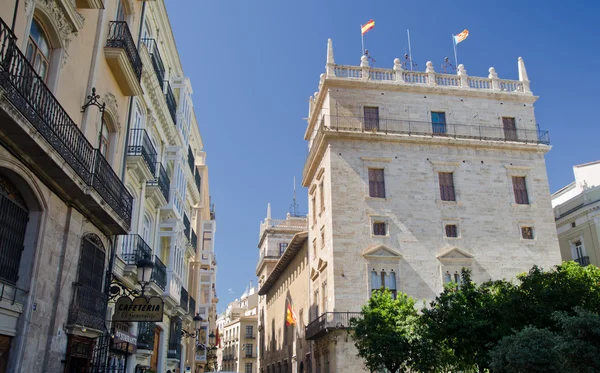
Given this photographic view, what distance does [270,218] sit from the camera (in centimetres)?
6575

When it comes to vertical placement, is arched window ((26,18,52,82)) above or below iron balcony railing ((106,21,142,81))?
below

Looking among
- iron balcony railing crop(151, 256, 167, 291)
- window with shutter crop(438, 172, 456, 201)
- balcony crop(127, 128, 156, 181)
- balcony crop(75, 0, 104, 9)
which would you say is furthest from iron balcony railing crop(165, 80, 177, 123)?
window with shutter crop(438, 172, 456, 201)

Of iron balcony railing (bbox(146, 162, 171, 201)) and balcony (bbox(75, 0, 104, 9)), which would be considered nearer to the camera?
balcony (bbox(75, 0, 104, 9))

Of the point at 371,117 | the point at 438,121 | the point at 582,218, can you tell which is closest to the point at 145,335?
the point at 371,117

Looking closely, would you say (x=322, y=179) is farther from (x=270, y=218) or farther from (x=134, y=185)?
(x=270, y=218)

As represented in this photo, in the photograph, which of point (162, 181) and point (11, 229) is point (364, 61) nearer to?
point (162, 181)

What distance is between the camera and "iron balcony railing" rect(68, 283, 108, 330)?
33.3 feet

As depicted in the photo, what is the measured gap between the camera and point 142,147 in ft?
51.3

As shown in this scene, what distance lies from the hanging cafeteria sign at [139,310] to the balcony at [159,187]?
622 centimetres

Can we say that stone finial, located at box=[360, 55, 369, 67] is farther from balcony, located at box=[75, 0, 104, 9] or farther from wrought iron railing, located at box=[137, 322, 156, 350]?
balcony, located at box=[75, 0, 104, 9]

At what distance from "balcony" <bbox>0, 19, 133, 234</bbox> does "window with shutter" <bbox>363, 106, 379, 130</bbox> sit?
2213 centimetres

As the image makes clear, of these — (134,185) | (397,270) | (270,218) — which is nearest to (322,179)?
(397,270)

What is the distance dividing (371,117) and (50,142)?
84.2ft

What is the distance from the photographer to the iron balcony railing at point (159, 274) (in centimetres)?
1771
